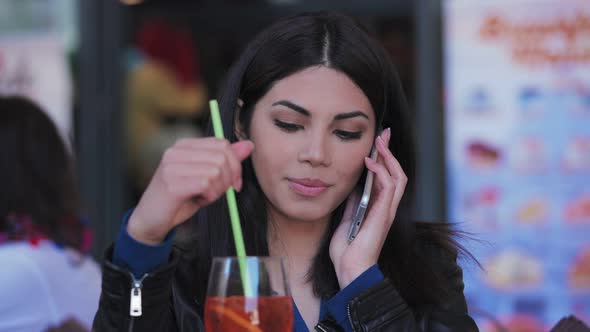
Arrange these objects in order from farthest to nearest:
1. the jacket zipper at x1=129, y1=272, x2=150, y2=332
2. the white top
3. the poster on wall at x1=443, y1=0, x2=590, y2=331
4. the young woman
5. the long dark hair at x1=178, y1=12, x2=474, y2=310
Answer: the poster on wall at x1=443, y1=0, x2=590, y2=331, the white top, the long dark hair at x1=178, y1=12, x2=474, y2=310, the young woman, the jacket zipper at x1=129, y1=272, x2=150, y2=332

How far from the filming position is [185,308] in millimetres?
1920

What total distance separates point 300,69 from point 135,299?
0.67 m

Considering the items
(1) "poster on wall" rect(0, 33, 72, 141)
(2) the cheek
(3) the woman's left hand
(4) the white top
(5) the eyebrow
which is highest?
(1) "poster on wall" rect(0, 33, 72, 141)

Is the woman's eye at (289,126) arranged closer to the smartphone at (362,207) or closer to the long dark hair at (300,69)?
the long dark hair at (300,69)

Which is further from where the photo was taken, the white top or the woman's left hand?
the white top

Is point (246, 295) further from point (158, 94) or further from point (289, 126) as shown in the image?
point (158, 94)

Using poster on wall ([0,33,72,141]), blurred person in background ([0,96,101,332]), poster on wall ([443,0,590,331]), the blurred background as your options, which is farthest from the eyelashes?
poster on wall ([0,33,72,141])

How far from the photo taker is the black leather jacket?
1.64 metres

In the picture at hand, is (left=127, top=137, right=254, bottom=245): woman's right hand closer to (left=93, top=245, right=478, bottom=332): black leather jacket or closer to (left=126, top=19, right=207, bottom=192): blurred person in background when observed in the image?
(left=93, top=245, right=478, bottom=332): black leather jacket

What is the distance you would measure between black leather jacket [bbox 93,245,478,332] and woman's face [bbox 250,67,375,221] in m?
0.24

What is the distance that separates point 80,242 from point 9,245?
0.94 ft

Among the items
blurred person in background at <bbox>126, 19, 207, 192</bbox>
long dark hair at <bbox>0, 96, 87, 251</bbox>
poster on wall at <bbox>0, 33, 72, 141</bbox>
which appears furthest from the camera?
blurred person in background at <bbox>126, 19, 207, 192</bbox>

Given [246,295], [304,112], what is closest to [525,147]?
[304,112]

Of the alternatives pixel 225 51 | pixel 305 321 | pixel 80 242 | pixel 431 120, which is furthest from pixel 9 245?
pixel 225 51
